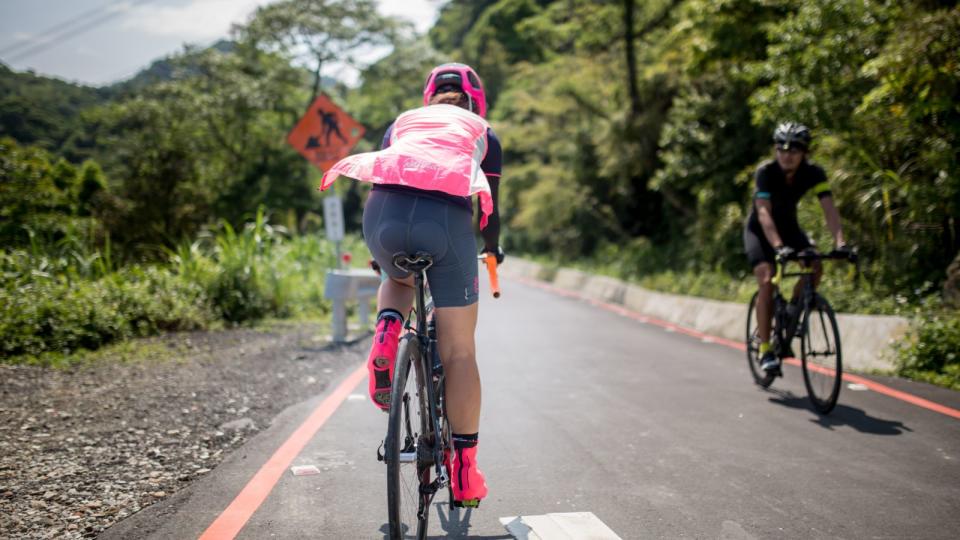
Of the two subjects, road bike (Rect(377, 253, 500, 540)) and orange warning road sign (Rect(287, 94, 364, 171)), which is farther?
orange warning road sign (Rect(287, 94, 364, 171))

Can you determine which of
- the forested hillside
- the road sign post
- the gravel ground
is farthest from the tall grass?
the road sign post

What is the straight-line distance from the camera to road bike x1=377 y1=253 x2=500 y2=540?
115 inches

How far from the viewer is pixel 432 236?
3021 millimetres

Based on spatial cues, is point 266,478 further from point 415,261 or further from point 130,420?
point 415,261

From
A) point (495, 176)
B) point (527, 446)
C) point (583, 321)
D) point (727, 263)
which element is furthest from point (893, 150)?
point (495, 176)

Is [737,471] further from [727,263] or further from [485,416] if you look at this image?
[727,263]

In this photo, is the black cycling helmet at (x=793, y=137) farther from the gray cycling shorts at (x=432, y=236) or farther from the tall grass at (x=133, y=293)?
the tall grass at (x=133, y=293)

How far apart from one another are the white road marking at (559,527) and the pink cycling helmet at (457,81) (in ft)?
→ 5.93

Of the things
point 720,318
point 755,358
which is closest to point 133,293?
point 755,358

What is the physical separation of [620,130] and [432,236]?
17.6 meters

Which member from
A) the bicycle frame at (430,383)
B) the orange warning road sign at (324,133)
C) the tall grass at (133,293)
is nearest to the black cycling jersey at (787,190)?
the bicycle frame at (430,383)

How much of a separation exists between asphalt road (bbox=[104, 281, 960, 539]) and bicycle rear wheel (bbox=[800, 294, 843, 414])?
0.14 meters

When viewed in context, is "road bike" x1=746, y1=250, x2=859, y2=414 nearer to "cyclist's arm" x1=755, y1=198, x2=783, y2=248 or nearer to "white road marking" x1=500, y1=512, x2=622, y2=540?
"cyclist's arm" x1=755, y1=198, x2=783, y2=248

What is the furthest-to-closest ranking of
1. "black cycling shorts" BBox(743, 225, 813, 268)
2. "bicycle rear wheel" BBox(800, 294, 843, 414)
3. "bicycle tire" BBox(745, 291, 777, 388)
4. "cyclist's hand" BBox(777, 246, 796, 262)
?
"bicycle tire" BBox(745, 291, 777, 388) < "black cycling shorts" BBox(743, 225, 813, 268) < "cyclist's hand" BBox(777, 246, 796, 262) < "bicycle rear wheel" BBox(800, 294, 843, 414)
